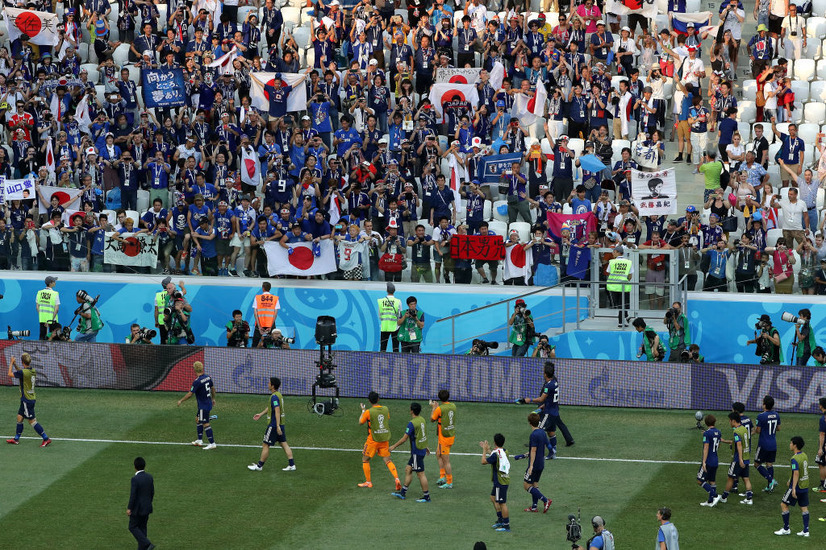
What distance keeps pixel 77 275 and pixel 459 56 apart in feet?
37.0

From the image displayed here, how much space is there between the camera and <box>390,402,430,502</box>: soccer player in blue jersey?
888 inches

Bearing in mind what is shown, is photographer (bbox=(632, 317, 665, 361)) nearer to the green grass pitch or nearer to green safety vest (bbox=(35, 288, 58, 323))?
the green grass pitch

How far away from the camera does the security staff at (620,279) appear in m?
30.7

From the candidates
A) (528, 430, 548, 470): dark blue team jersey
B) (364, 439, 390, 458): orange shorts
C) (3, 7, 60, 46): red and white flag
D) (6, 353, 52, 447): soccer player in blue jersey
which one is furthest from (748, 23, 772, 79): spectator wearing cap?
(6, 353, 52, 447): soccer player in blue jersey

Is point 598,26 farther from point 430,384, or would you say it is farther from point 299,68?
point 430,384

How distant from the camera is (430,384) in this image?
2880 cm

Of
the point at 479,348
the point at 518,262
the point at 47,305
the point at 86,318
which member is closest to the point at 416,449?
the point at 479,348

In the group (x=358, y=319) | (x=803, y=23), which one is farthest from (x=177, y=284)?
(x=803, y=23)

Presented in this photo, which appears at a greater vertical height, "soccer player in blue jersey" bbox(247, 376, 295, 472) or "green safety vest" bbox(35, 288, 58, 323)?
"green safety vest" bbox(35, 288, 58, 323)

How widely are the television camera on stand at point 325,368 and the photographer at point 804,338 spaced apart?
9.65m

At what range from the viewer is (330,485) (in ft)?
78.1

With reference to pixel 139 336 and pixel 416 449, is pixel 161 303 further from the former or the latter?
pixel 416 449

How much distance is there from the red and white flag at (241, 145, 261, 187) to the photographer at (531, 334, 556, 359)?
8963 millimetres

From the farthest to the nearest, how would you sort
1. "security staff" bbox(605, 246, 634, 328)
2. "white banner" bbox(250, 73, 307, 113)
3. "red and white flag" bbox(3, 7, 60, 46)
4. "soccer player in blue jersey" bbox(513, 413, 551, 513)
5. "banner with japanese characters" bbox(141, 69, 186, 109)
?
"red and white flag" bbox(3, 7, 60, 46) → "white banner" bbox(250, 73, 307, 113) → "banner with japanese characters" bbox(141, 69, 186, 109) → "security staff" bbox(605, 246, 634, 328) → "soccer player in blue jersey" bbox(513, 413, 551, 513)
